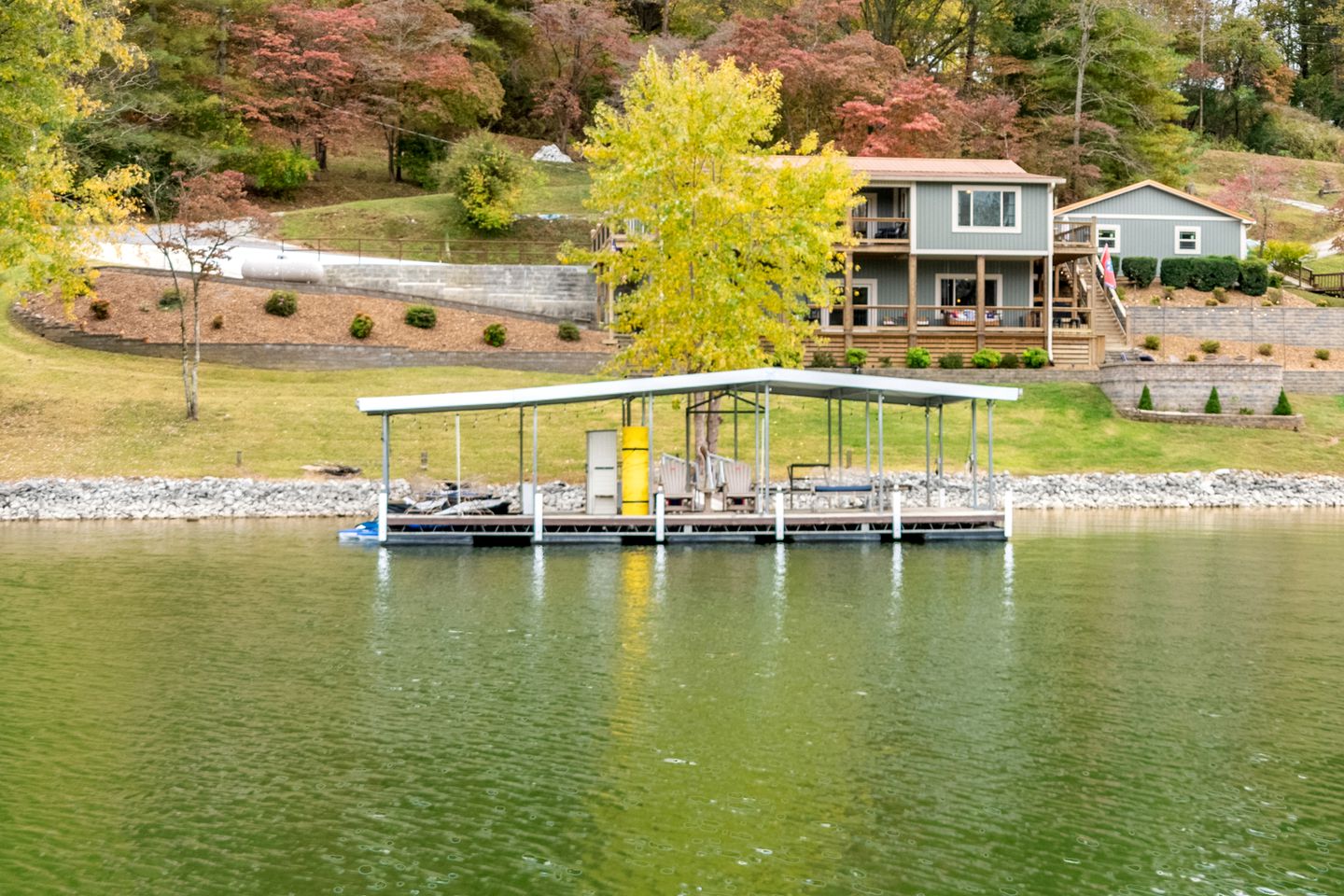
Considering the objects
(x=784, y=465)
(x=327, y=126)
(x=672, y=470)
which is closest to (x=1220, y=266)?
(x=784, y=465)

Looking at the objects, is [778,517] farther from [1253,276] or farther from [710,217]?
[1253,276]

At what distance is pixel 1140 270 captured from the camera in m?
57.6

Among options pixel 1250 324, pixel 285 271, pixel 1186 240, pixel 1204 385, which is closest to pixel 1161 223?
pixel 1186 240

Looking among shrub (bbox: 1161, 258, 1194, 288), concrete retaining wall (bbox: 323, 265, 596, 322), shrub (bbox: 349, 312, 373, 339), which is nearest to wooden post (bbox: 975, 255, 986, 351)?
shrub (bbox: 1161, 258, 1194, 288)

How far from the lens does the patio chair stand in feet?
102

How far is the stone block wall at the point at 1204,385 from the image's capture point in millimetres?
43750

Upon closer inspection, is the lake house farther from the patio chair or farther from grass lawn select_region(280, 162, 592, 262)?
the patio chair

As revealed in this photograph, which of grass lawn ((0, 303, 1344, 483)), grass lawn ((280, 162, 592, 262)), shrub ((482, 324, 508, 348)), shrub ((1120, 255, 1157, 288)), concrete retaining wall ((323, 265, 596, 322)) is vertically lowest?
grass lawn ((0, 303, 1344, 483))

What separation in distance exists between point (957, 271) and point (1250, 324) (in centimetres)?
1167

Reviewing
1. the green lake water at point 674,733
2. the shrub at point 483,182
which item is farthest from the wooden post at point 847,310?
the green lake water at point 674,733

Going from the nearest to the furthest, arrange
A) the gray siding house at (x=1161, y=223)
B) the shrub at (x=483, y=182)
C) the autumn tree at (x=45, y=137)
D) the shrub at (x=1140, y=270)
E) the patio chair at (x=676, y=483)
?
the patio chair at (x=676, y=483) → the autumn tree at (x=45, y=137) → the shrub at (x=1140, y=270) → the gray siding house at (x=1161, y=223) → the shrub at (x=483, y=182)

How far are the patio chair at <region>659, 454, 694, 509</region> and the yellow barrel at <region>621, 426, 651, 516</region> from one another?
599 mm

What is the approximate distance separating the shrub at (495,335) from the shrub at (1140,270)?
89.8 ft

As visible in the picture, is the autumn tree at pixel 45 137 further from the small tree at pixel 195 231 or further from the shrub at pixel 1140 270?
the shrub at pixel 1140 270
